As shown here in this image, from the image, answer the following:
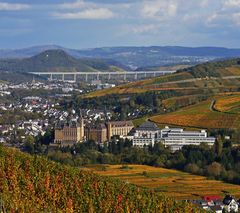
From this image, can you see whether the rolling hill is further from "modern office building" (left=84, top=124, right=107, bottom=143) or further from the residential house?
the residential house

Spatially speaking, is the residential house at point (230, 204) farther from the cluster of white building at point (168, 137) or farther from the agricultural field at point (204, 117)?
the agricultural field at point (204, 117)

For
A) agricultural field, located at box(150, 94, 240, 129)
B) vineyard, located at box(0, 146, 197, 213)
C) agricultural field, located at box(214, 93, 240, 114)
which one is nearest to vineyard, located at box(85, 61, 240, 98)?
agricultural field, located at box(214, 93, 240, 114)

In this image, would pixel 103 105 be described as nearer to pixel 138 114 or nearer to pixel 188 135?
pixel 138 114

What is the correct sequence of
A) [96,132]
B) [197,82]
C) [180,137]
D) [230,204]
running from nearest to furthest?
1. [230,204]
2. [180,137]
3. [96,132]
4. [197,82]

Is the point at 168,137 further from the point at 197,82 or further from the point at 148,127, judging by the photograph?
the point at 197,82

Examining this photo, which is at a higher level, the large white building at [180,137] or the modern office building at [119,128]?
the modern office building at [119,128]

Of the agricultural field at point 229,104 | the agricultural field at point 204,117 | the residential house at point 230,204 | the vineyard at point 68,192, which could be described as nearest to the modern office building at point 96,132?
the agricultural field at point 204,117

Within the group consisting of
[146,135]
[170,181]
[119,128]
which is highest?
[119,128]

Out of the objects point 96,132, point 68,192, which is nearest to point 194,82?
point 96,132

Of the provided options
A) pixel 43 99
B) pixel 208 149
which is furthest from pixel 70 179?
pixel 43 99
